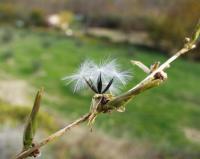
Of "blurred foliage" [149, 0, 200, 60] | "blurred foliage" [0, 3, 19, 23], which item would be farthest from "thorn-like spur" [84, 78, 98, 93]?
"blurred foliage" [0, 3, 19, 23]

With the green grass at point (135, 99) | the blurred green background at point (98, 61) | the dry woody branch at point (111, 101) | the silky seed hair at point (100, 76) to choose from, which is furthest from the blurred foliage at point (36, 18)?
→ the dry woody branch at point (111, 101)

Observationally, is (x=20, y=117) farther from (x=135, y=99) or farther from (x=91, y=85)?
(x=91, y=85)

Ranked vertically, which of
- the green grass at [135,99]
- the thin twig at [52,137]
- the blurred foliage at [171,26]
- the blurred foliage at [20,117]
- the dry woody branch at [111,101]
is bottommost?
the thin twig at [52,137]

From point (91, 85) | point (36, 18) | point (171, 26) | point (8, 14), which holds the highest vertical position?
point (8, 14)

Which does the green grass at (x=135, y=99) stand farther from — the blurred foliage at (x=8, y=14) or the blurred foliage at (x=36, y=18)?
the blurred foliage at (x=8, y=14)

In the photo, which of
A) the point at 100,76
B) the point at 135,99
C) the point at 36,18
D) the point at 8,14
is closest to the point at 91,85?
the point at 100,76
